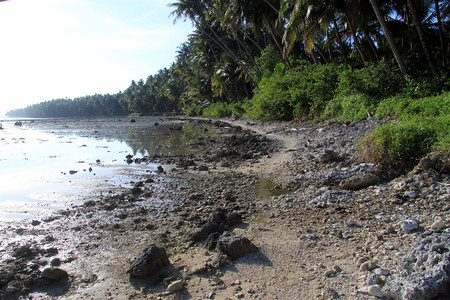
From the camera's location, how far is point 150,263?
4000 millimetres

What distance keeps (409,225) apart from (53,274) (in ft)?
15.2

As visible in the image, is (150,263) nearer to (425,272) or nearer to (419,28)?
(425,272)

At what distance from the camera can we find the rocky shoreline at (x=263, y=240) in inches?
129

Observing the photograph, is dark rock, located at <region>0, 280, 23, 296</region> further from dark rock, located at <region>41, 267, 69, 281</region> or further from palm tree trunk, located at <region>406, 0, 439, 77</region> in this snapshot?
palm tree trunk, located at <region>406, 0, 439, 77</region>

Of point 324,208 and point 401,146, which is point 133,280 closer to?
Answer: point 324,208

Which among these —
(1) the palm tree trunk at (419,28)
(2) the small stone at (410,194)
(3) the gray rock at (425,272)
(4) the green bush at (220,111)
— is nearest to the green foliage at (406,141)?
(2) the small stone at (410,194)

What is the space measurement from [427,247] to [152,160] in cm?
1125

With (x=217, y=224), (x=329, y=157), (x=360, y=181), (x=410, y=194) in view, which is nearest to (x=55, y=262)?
(x=217, y=224)

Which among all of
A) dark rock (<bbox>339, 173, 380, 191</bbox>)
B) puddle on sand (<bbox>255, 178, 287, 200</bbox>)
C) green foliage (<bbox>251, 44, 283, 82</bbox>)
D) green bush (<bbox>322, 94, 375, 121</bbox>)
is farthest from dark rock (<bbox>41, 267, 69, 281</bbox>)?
green foliage (<bbox>251, 44, 283, 82</bbox>)

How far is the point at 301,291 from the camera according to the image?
129 inches

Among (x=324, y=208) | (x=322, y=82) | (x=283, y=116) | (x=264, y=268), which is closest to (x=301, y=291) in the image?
(x=264, y=268)

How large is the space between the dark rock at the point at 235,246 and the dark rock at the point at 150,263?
0.78 metres

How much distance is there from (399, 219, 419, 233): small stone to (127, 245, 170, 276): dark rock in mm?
3105

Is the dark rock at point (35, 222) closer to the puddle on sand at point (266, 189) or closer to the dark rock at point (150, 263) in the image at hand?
the dark rock at point (150, 263)
